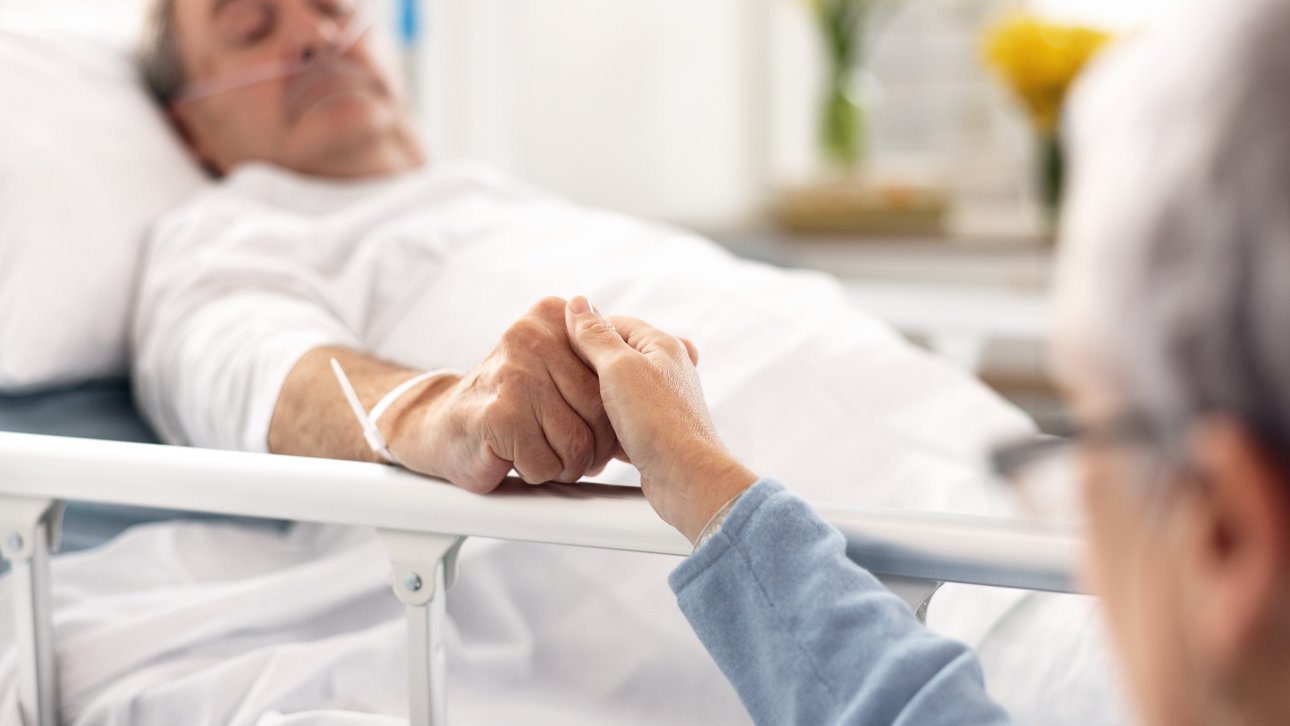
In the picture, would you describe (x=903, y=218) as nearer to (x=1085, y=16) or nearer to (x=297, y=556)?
(x=1085, y=16)

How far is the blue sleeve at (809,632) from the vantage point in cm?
60

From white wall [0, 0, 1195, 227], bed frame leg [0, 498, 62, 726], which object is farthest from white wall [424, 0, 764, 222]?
bed frame leg [0, 498, 62, 726]

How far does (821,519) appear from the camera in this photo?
67 cm

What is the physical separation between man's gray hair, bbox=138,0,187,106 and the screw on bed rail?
987 mm

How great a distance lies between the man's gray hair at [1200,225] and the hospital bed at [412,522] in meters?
0.33

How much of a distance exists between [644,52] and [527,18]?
10.7 inches

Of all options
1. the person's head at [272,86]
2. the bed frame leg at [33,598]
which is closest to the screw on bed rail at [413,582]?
the bed frame leg at [33,598]

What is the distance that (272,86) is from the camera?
1.52 m

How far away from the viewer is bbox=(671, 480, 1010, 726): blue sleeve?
0.60 m

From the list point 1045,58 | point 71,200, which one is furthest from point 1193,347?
point 1045,58

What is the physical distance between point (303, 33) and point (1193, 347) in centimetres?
134

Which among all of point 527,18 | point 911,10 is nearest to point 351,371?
point 527,18

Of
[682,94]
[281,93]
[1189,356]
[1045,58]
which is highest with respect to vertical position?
[1189,356]

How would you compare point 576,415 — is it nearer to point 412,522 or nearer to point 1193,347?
point 412,522
